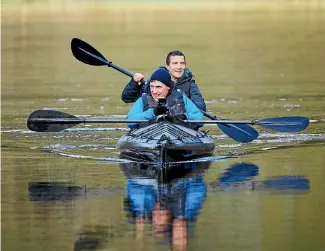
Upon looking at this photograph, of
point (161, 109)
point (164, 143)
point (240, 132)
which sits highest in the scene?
point (161, 109)

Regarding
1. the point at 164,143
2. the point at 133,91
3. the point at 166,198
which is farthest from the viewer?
the point at 133,91

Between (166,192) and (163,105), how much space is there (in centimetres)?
241

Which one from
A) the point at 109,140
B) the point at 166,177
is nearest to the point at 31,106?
the point at 109,140

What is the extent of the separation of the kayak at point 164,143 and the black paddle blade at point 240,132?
140 centimetres

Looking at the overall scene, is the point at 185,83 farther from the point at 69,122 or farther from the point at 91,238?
the point at 91,238

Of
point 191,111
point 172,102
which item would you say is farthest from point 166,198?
point 191,111

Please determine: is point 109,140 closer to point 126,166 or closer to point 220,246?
point 126,166

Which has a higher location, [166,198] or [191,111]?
[191,111]

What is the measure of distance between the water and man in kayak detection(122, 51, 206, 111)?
2.25 feet

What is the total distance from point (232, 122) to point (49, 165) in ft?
6.92

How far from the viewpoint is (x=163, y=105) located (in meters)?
16.9

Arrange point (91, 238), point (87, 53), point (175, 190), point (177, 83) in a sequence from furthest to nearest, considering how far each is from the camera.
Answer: point (87, 53) < point (177, 83) < point (175, 190) < point (91, 238)

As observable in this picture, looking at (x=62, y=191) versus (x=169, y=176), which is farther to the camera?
(x=169, y=176)

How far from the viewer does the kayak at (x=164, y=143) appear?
16.5m
